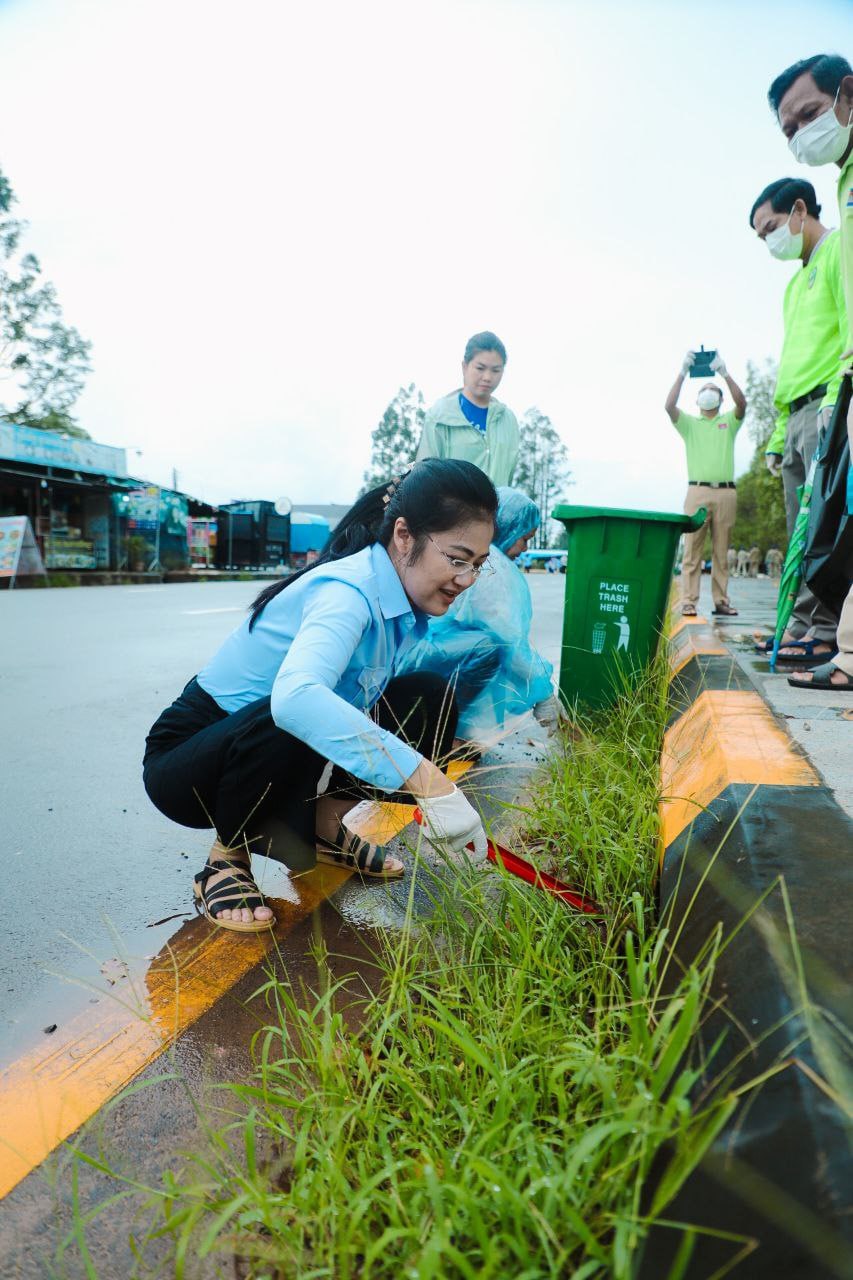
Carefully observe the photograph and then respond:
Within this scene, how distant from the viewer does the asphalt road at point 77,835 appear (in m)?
1.75

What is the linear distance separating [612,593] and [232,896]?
7.36 feet

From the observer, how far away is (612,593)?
3.61m

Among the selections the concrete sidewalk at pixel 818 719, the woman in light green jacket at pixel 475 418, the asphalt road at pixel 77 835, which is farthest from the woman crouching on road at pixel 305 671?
the woman in light green jacket at pixel 475 418

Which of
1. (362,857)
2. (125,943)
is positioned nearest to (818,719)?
(362,857)

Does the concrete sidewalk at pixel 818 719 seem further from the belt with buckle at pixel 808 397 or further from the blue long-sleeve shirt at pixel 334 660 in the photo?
the belt with buckle at pixel 808 397

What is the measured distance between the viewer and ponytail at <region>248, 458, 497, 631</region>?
189 cm

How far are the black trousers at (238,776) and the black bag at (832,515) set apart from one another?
1.94 m

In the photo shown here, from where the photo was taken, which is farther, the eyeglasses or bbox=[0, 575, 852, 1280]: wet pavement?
the eyeglasses

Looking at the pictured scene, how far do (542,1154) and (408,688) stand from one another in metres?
1.51

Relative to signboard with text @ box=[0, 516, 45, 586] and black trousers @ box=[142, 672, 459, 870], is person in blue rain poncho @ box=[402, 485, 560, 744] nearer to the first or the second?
black trousers @ box=[142, 672, 459, 870]

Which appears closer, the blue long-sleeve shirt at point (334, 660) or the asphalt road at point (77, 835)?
the blue long-sleeve shirt at point (334, 660)

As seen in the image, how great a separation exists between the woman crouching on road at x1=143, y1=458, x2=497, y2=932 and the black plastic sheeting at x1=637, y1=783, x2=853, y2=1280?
51cm

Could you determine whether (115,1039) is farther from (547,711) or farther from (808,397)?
(808,397)

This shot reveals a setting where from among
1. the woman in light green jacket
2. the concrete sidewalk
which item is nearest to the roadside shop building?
the woman in light green jacket
